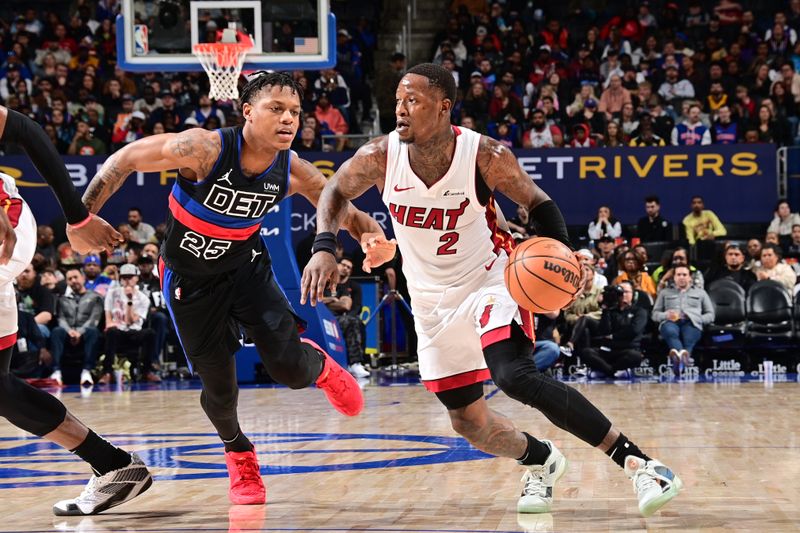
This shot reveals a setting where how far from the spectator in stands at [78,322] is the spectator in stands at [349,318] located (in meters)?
2.84

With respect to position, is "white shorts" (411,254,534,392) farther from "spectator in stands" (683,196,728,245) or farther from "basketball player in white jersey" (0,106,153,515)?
"spectator in stands" (683,196,728,245)

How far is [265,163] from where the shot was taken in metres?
5.01

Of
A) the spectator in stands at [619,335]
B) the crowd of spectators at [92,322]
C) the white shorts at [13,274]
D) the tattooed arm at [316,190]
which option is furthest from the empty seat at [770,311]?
the white shorts at [13,274]

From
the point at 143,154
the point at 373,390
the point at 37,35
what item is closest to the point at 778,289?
the point at 373,390

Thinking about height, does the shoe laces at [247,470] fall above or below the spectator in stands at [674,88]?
below

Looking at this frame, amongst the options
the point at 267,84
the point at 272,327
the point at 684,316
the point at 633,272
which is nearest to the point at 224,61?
the point at 633,272

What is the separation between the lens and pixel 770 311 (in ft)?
42.7

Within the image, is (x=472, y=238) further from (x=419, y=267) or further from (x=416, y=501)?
(x=416, y=501)

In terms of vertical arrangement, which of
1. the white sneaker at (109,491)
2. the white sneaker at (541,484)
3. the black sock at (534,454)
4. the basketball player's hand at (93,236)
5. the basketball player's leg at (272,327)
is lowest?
the white sneaker at (109,491)

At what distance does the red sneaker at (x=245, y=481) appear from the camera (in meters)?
4.84

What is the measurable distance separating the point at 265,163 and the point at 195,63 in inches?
277

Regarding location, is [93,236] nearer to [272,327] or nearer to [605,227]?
[272,327]

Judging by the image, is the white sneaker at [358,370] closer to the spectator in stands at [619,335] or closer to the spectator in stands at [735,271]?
the spectator in stands at [619,335]

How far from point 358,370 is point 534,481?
28.3 feet
